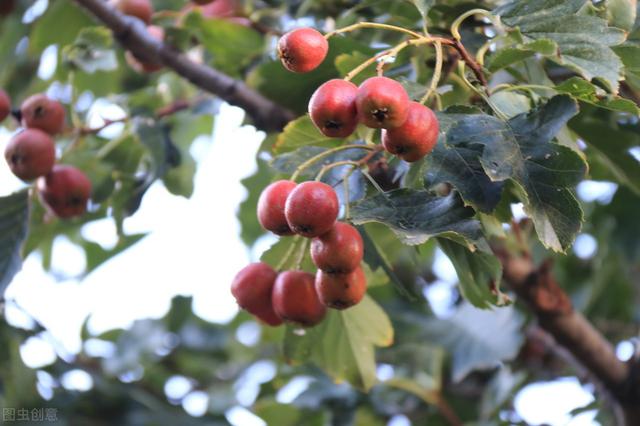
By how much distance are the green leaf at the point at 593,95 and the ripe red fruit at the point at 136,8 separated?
1.26 meters

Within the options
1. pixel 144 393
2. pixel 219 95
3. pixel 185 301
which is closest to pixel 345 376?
pixel 219 95

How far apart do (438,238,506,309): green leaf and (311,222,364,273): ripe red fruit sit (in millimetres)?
161

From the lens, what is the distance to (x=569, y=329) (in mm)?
2021

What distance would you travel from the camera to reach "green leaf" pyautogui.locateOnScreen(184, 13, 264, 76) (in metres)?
2.21

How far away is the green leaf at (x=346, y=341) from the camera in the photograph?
176 centimetres

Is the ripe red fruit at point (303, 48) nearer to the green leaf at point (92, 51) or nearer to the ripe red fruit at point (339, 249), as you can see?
the ripe red fruit at point (339, 249)

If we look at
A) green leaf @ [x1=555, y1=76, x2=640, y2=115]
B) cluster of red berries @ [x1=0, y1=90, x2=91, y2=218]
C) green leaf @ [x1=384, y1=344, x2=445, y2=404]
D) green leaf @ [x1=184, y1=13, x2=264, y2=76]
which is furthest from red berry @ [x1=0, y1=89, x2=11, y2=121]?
green leaf @ [x1=384, y1=344, x2=445, y2=404]

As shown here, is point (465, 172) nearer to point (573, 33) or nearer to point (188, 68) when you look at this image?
point (573, 33)

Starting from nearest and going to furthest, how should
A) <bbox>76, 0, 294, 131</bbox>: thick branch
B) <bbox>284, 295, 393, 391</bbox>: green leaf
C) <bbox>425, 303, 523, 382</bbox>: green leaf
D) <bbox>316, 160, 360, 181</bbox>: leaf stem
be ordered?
<bbox>316, 160, 360, 181</bbox>: leaf stem, <bbox>284, 295, 393, 391</bbox>: green leaf, <bbox>76, 0, 294, 131</bbox>: thick branch, <bbox>425, 303, 523, 382</bbox>: green leaf

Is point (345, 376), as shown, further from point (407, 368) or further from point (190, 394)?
point (190, 394)

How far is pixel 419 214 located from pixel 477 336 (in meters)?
1.41

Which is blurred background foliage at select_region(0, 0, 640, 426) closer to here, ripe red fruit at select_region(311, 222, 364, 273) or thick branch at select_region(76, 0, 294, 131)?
thick branch at select_region(76, 0, 294, 131)

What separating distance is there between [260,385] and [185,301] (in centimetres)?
62

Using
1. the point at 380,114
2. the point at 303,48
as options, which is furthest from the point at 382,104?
the point at 303,48
